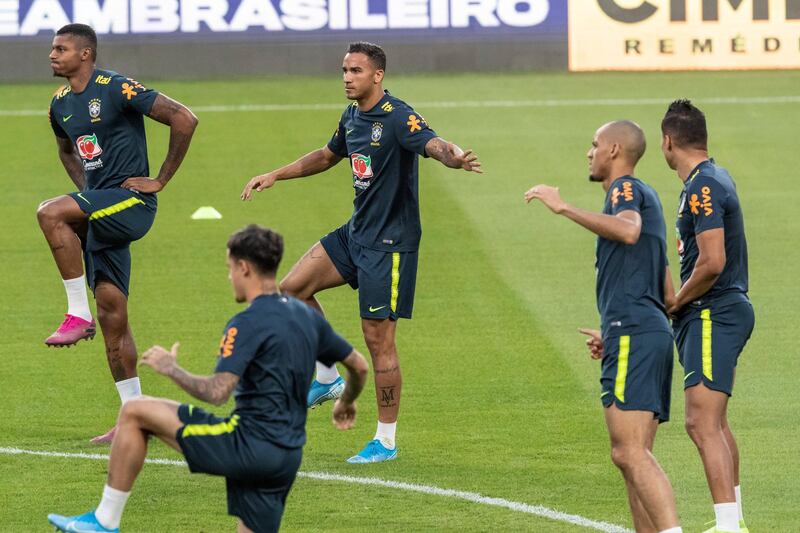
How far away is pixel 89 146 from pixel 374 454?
2808 millimetres

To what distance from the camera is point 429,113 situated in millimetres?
23766

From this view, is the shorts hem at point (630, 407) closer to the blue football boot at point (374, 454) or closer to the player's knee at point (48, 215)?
the blue football boot at point (374, 454)

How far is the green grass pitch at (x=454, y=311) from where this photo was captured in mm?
8891

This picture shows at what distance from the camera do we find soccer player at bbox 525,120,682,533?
729 cm

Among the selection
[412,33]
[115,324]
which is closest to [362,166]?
[115,324]

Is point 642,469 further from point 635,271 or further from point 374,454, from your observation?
point 374,454

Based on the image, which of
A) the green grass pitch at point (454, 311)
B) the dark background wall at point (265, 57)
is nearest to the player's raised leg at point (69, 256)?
the green grass pitch at point (454, 311)

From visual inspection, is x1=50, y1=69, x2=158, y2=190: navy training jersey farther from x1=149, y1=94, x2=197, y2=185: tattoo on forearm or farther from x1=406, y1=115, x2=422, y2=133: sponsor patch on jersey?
x1=406, y1=115, x2=422, y2=133: sponsor patch on jersey

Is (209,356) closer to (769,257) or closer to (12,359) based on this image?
(12,359)

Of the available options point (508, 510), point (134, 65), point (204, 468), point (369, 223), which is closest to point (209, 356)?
point (369, 223)

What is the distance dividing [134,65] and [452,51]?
18.3ft

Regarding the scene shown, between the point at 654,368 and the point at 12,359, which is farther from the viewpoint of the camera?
the point at 12,359

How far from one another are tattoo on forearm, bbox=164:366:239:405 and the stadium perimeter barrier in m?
20.5

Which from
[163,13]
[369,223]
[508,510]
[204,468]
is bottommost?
[508,510]
